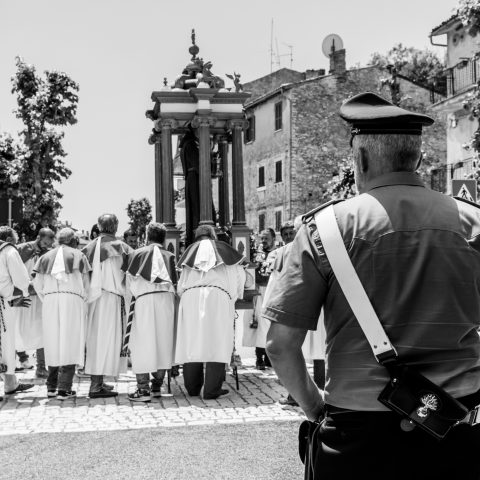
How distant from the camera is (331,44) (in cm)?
4194

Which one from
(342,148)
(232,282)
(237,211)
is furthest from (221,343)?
(342,148)

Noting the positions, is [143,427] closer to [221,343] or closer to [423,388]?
[221,343]

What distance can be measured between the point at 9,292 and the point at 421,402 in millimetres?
7835

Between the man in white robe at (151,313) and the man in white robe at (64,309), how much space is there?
65 centimetres

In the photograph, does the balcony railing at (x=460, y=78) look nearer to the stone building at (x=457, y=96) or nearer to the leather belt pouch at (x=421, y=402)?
the stone building at (x=457, y=96)

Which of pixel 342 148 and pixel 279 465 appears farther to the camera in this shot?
pixel 342 148

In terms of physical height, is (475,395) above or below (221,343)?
above

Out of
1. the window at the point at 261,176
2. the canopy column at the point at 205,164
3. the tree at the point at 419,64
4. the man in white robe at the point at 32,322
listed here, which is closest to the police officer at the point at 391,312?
the man in white robe at the point at 32,322

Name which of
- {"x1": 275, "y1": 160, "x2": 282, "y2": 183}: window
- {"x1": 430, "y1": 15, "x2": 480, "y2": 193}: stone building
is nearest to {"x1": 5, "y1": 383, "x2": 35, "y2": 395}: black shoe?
{"x1": 430, "y1": 15, "x2": 480, "y2": 193}: stone building

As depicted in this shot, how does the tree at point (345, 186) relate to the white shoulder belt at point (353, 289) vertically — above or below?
above

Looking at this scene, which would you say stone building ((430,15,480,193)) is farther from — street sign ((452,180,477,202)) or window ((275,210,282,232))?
street sign ((452,180,477,202))

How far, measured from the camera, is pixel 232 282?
9.66 m

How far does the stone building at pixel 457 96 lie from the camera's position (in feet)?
100

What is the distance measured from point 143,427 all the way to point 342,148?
34752 mm
